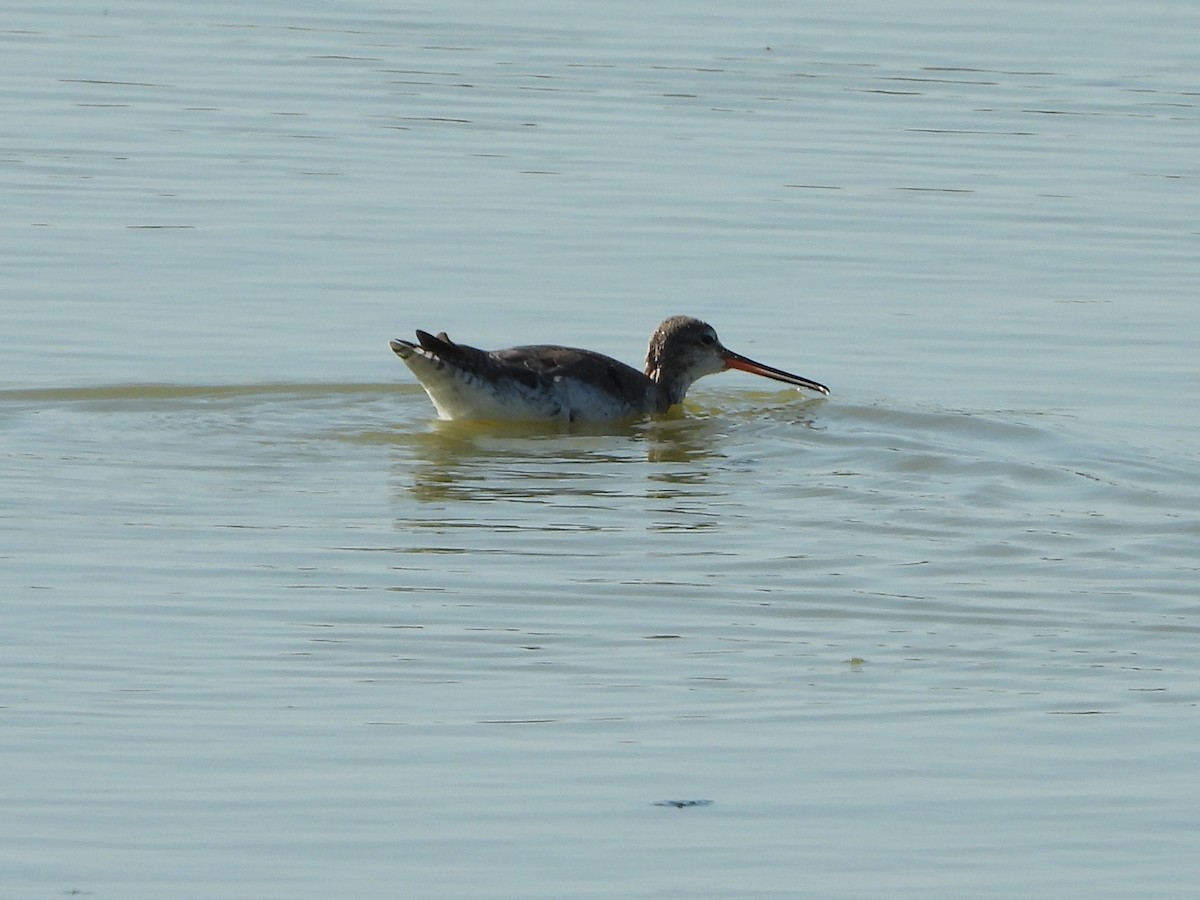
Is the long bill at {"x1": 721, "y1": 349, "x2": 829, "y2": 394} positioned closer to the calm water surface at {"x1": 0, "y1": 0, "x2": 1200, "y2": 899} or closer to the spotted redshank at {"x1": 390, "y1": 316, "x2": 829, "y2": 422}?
the spotted redshank at {"x1": 390, "y1": 316, "x2": 829, "y2": 422}

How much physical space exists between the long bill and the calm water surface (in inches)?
5.6

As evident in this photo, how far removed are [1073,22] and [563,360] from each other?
1426 centimetres

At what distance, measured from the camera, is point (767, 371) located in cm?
1314

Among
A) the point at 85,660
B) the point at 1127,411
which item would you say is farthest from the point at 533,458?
the point at 85,660

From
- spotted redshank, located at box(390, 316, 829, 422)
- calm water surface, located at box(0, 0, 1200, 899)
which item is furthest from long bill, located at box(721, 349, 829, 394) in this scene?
calm water surface, located at box(0, 0, 1200, 899)

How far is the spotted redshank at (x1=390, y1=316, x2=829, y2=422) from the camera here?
466 inches

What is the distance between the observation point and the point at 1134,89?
A: 70.3 feet

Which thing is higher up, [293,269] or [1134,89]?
[1134,89]

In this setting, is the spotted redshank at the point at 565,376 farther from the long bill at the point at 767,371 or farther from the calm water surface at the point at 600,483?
the calm water surface at the point at 600,483

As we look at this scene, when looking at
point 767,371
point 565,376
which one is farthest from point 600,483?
point 767,371

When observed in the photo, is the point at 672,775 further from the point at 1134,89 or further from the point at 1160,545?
the point at 1134,89

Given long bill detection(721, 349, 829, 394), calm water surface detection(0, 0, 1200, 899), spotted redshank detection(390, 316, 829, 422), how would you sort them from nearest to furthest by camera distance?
calm water surface detection(0, 0, 1200, 899), spotted redshank detection(390, 316, 829, 422), long bill detection(721, 349, 829, 394)

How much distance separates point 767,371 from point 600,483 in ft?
7.91

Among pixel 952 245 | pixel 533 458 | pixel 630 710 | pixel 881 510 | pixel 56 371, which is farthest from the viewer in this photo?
pixel 952 245
